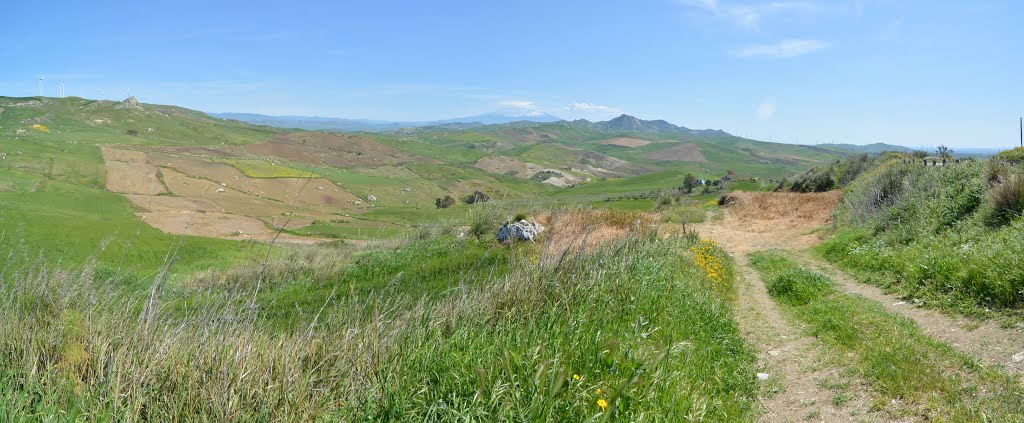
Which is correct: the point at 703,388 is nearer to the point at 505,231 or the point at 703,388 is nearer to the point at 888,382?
the point at 888,382

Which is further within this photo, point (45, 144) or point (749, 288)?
point (45, 144)

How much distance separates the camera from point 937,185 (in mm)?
12516

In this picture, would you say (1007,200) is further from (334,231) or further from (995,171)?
(334,231)

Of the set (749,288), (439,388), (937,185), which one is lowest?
(749,288)

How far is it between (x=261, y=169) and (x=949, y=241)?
85.6m

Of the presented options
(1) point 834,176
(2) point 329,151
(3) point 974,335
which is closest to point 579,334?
(3) point 974,335

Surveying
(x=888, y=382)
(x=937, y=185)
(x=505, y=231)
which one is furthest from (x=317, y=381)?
(x=937, y=185)

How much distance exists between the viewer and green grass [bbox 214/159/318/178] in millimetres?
77125

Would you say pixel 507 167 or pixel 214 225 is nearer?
pixel 214 225

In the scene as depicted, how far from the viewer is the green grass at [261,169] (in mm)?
77125

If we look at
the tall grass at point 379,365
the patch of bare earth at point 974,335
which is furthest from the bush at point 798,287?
the tall grass at point 379,365

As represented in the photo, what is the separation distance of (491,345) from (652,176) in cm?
12482

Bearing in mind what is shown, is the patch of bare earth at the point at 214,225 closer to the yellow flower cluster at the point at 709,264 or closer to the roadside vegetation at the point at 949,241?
the yellow flower cluster at the point at 709,264

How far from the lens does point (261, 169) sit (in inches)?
3182
